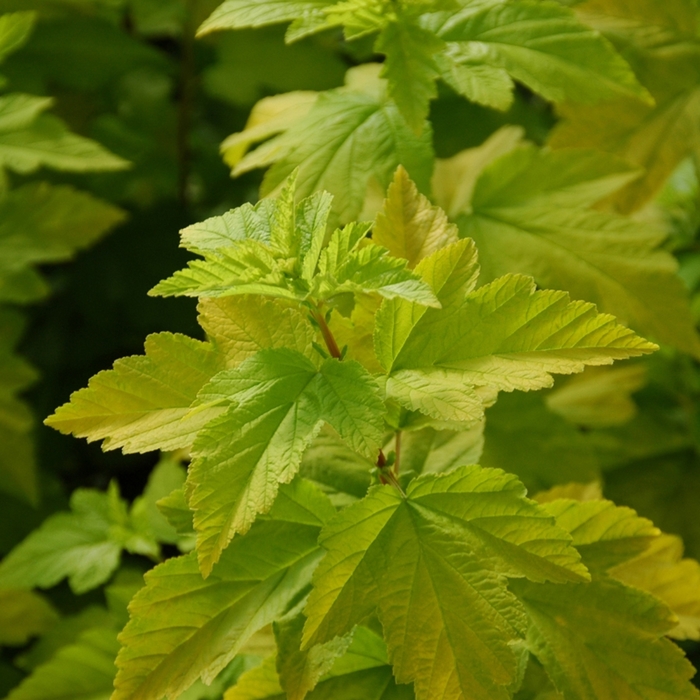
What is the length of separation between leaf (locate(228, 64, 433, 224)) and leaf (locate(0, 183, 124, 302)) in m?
0.43

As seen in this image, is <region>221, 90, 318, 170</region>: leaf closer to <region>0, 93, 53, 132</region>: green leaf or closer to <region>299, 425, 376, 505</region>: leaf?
<region>0, 93, 53, 132</region>: green leaf

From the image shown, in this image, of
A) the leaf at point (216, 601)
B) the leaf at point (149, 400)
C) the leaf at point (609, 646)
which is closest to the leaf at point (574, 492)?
the leaf at point (609, 646)

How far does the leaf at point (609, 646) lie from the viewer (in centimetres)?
64

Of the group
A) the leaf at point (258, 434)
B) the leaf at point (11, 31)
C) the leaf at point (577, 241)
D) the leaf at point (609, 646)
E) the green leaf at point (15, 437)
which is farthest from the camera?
the green leaf at point (15, 437)

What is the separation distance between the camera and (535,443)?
101 centimetres

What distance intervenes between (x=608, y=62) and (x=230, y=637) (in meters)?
0.69

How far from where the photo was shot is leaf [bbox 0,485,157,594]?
0.98 metres

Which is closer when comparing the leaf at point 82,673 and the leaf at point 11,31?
the leaf at point 82,673

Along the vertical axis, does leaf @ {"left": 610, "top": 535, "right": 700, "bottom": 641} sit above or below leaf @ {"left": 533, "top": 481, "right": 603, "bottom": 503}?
below

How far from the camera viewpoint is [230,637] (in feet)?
2.03

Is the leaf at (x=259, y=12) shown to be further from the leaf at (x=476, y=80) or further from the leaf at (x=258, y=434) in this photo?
the leaf at (x=258, y=434)

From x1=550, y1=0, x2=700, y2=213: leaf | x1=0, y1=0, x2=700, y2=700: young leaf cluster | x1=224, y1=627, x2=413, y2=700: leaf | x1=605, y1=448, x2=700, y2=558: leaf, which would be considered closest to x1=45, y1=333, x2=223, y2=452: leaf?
x1=0, y1=0, x2=700, y2=700: young leaf cluster

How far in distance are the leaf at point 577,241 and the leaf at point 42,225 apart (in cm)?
59

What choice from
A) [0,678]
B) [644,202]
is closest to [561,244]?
[644,202]
